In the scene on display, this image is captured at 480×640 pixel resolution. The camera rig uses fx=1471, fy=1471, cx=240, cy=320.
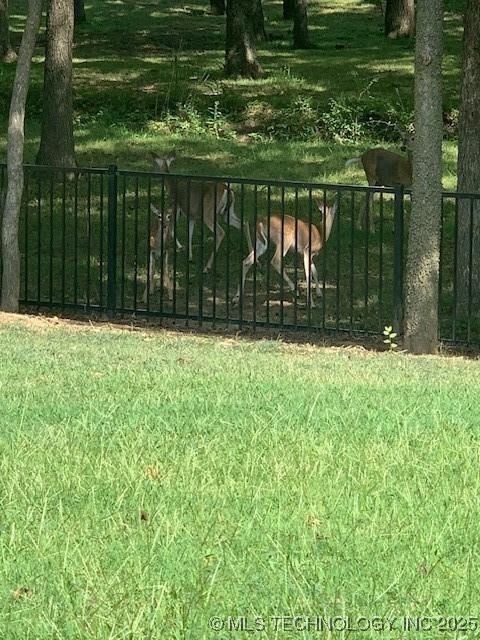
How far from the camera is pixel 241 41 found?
3016cm

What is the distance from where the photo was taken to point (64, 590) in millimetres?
5250

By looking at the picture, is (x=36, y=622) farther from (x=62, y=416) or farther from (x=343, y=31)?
(x=343, y=31)

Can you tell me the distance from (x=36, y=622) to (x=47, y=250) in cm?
1446

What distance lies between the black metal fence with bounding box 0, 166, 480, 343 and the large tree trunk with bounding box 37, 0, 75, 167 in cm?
48

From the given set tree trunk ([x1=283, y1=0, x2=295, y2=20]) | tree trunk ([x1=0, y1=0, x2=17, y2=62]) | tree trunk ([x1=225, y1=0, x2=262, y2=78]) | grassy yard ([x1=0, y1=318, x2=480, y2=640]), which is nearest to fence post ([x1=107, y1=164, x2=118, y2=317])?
grassy yard ([x1=0, y1=318, x2=480, y2=640])

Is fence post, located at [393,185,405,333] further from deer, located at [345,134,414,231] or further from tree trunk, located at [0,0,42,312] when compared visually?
deer, located at [345,134,414,231]

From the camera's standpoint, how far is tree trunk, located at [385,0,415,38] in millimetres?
37531

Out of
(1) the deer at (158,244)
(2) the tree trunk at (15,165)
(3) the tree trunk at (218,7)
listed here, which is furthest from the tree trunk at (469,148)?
(3) the tree trunk at (218,7)

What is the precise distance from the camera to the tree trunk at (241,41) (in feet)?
98.4

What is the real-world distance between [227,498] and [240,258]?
1156cm

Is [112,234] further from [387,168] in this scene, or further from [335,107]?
[335,107]

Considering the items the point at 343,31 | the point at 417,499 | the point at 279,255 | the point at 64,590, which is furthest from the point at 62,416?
the point at 343,31

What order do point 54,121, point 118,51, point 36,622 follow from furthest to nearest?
point 118,51 → point 54,121 → point 36,622

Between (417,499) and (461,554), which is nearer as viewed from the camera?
(461,554)
